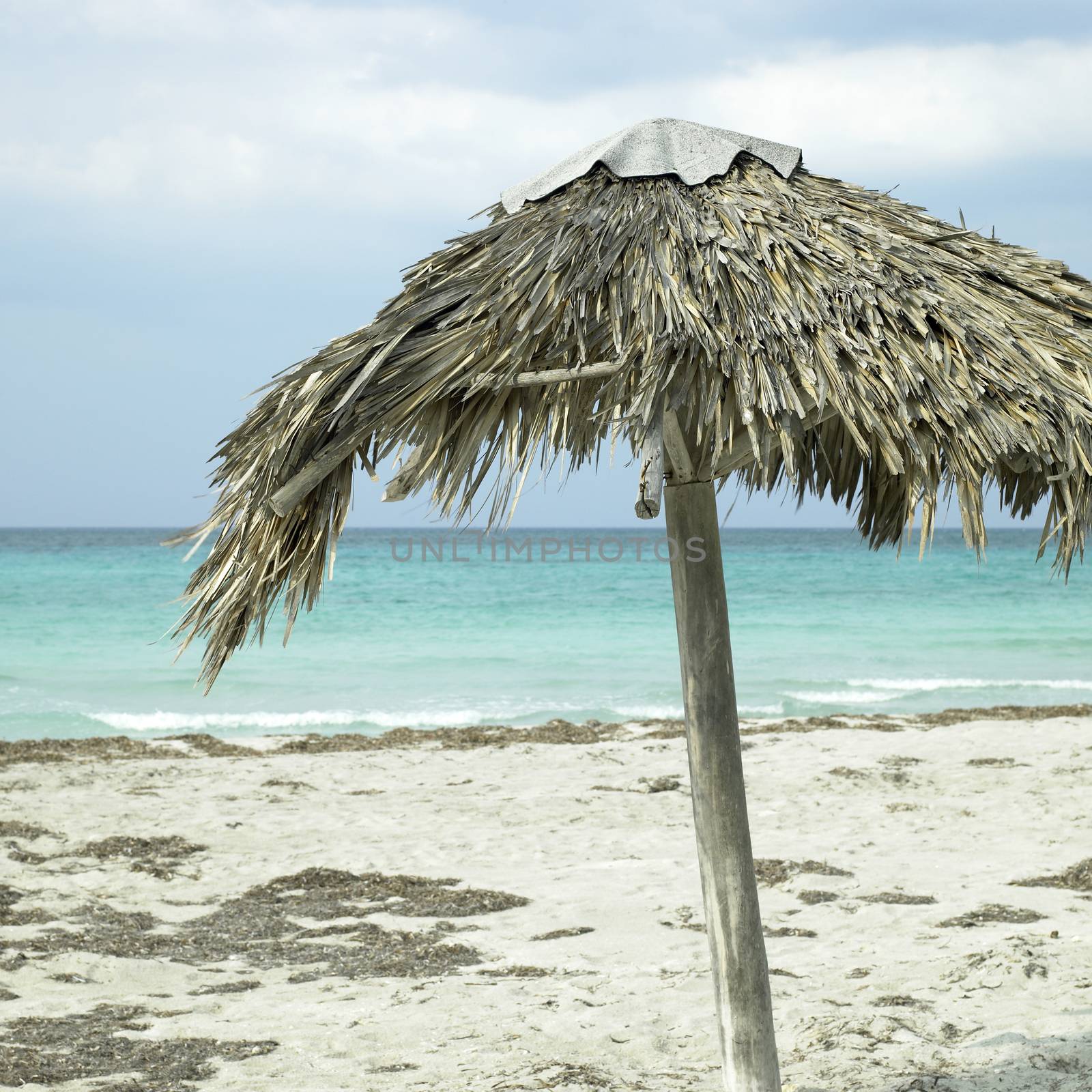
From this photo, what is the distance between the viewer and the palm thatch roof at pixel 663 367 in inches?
89.7

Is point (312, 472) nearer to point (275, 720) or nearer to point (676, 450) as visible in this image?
point (676, 450)

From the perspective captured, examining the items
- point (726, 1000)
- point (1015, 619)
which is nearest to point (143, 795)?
point (726, 1000)

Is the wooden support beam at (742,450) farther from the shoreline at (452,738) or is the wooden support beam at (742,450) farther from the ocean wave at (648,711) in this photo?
the ocean wave at (648,711)

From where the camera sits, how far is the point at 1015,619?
22609mm

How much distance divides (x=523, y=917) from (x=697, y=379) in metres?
3.46

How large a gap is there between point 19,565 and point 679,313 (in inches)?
1548

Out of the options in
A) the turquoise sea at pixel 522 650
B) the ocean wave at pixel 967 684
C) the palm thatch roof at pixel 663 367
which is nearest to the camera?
the palm thatch roof at pixel 663 367

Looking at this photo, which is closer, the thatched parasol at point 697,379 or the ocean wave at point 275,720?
the thatched parasol at point 697,379

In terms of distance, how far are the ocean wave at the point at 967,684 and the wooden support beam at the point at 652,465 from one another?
1304 centimetres

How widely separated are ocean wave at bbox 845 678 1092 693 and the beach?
586 cm

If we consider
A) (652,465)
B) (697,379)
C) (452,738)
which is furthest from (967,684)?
(652,465)

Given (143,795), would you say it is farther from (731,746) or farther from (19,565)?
(19,565)

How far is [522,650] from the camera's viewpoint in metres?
18.2

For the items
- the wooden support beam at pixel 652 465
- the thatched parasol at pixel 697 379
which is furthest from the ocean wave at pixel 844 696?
the wooden support beam at pixel 652 465
